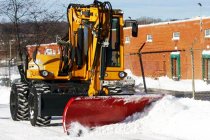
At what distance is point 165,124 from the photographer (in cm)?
1072

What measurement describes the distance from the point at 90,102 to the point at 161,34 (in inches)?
1462

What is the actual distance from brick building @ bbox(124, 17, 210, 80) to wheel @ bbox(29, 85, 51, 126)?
2533 centimetres

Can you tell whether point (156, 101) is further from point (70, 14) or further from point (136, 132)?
point (70, 14)

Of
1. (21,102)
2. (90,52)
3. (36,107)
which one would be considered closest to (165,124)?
(90,52)

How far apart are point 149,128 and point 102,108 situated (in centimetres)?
112

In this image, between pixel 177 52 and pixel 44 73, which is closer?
pixel 44 73

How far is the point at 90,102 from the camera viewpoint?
407 inches

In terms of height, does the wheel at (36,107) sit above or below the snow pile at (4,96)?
above

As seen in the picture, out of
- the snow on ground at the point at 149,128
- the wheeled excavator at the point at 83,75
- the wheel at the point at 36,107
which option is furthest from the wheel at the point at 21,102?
the snow on ground at the point at 149,128

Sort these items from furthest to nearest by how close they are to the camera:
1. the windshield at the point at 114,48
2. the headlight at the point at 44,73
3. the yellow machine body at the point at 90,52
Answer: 1. the headlight at the point at 44,73
2. the windshield at the point at 114,48
3. the yellow machine body at the point at 90,52

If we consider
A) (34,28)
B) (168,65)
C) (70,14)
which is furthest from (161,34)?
(70,14)

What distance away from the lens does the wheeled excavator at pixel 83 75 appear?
417 inches

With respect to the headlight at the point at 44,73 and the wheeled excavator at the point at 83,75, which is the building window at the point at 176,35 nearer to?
the wheeled excavator at the point at 83,75

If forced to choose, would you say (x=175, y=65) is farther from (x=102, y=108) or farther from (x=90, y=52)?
(x=102, y=108)
